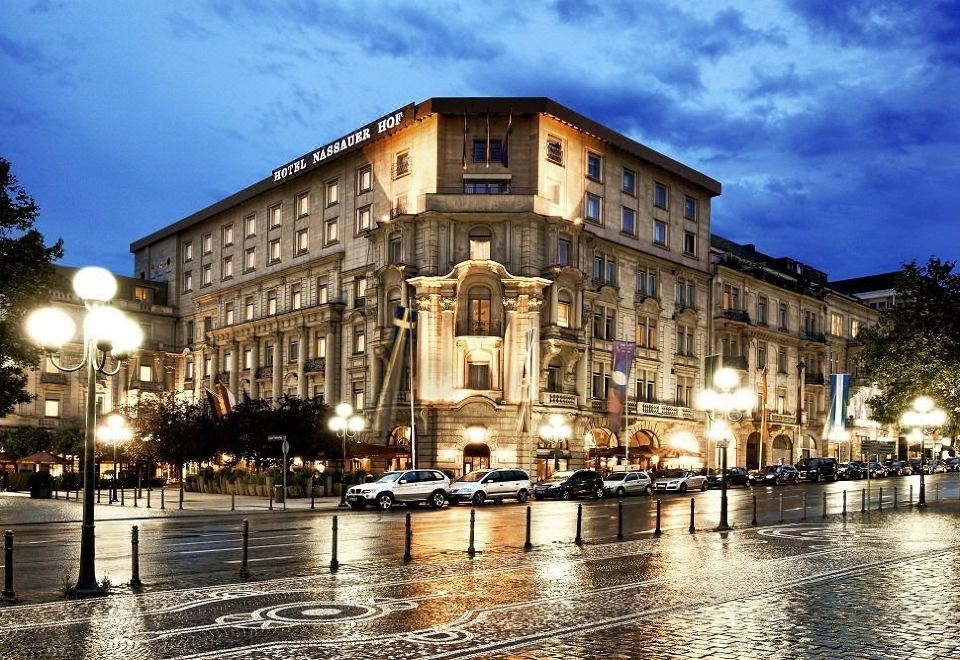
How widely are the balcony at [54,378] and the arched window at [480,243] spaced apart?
40.5 m

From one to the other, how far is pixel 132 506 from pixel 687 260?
43.8 m

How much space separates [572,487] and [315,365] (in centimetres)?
2620

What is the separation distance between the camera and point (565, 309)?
60031mm

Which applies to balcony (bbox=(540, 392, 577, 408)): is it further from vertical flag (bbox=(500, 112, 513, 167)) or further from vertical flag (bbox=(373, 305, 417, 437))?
vertical flag (bbox=(500, 112, 513, 167))

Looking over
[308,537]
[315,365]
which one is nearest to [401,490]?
[308,537]

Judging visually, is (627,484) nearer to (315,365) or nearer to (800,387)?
(315,365)

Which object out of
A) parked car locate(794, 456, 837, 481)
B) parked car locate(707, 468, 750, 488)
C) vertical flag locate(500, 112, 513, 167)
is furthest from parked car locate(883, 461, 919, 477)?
vertical flag locate(500, 112, 513, 167)

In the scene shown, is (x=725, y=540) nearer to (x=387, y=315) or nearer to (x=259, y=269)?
(x=387, y=315)

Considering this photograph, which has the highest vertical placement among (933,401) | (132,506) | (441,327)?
(441,327)

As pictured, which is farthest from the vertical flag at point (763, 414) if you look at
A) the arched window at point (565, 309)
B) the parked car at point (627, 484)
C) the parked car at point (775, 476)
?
the parked car at point (627, 484)

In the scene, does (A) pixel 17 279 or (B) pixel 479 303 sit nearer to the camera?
(A) pixel 17 279

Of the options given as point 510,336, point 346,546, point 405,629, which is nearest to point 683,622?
point 405,629

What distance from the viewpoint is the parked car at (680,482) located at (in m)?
54.4

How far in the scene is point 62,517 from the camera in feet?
114
